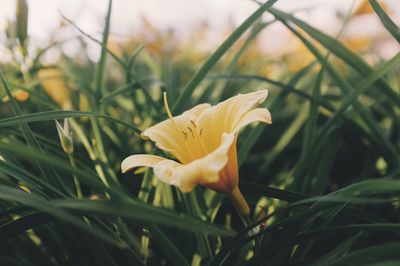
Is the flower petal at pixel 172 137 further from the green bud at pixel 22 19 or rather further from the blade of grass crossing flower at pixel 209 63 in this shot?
the green bud at pixel 22 19

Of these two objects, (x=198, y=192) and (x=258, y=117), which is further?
(x=198, y=192)

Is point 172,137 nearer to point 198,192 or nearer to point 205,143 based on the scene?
point 205,143

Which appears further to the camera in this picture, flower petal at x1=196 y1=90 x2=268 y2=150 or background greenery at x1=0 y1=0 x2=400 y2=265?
flower petal at x1=196 y1=90 x2=268 y2=150

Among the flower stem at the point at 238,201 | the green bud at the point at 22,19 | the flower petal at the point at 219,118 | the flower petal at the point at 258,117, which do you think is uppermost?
the green bud at the point at 22,19

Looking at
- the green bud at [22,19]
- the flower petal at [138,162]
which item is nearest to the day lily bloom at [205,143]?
the flower petal at [138,162]

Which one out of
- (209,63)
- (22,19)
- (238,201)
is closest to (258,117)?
(238,201)

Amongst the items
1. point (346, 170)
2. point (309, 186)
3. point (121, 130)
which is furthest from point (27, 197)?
point (346, 170)

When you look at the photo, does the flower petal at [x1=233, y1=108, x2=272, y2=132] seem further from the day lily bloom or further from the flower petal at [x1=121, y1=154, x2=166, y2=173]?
the flower petal at [x1=121, y1=154, x2=166, y2=173]

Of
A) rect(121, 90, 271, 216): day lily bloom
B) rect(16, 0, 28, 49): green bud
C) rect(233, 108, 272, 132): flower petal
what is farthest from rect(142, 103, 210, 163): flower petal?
rect(16, 0, 28, 49): green bud
